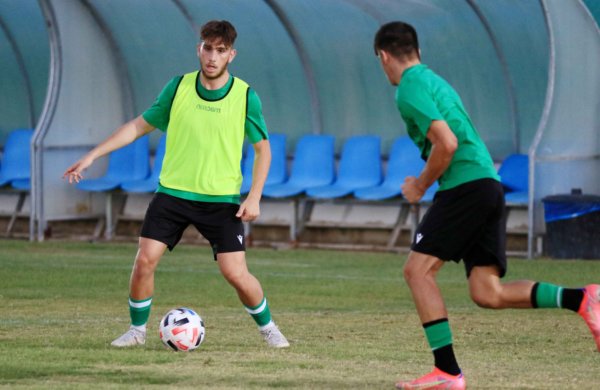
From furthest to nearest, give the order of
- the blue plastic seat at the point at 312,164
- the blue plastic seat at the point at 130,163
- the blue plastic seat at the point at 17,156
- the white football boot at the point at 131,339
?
1. the blue plastic seat at the point at 17,156
2. the blue plastic seat at the point at 130,163
3. the blue plastic seat at the point at 312,164
4. the white football boot at the point at 131,339

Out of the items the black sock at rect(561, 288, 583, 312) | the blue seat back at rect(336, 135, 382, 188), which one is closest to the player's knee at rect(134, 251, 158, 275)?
the black sock at rect(561, 288, 583, 312)

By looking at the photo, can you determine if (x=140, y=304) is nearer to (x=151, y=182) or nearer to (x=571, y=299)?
(x=571, y=299)

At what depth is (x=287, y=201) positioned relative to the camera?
20.7m

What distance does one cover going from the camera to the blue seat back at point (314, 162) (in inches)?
811

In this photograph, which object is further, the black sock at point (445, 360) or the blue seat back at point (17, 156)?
the blue seat back at point (17, 156)

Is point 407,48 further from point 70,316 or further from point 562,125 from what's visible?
point 562,125

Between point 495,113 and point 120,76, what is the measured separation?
5878 mm

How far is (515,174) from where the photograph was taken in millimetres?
18891

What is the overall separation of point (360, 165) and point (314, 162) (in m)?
0.72

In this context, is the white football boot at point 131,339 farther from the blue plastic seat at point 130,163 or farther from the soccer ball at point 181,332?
the blue plastic seat at point 130,163

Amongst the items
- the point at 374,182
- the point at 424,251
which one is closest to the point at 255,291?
the point at 424,251

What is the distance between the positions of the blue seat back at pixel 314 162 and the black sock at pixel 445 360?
42.9ft

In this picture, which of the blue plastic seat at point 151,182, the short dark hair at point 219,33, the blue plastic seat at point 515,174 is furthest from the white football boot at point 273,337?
the blue plastic seat at point 151,182

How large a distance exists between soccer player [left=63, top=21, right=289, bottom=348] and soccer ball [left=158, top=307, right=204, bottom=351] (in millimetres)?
299
